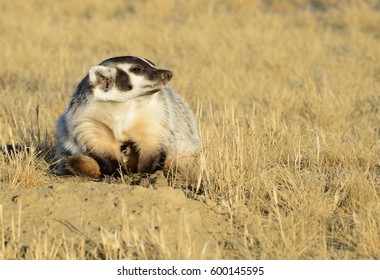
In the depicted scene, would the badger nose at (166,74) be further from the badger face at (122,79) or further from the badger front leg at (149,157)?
the badger front leg at (149,157)

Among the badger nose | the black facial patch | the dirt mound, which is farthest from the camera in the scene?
the black facial patch

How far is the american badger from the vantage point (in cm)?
513

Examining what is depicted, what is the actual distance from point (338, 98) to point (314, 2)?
812cm

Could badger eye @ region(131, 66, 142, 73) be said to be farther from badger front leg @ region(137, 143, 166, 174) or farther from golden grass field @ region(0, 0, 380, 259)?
golden grass field @ region(0, 0, 380, 259)

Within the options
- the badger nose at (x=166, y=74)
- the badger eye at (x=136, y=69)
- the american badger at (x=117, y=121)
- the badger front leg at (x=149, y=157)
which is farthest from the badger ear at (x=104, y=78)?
the badger front leg at (x=149, y=157)

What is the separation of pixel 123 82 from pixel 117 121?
0.94 feet

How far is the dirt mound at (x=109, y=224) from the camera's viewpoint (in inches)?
153

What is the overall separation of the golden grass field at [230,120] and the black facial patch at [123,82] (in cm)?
79

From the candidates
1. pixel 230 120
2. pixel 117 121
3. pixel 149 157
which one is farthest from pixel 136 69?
pixel 230 120

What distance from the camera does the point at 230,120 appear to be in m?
6.91

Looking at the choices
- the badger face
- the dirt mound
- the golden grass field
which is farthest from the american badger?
the dirt mound

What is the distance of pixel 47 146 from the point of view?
610 cm

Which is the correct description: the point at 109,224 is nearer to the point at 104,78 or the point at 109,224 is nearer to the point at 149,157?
the point at 149,157
